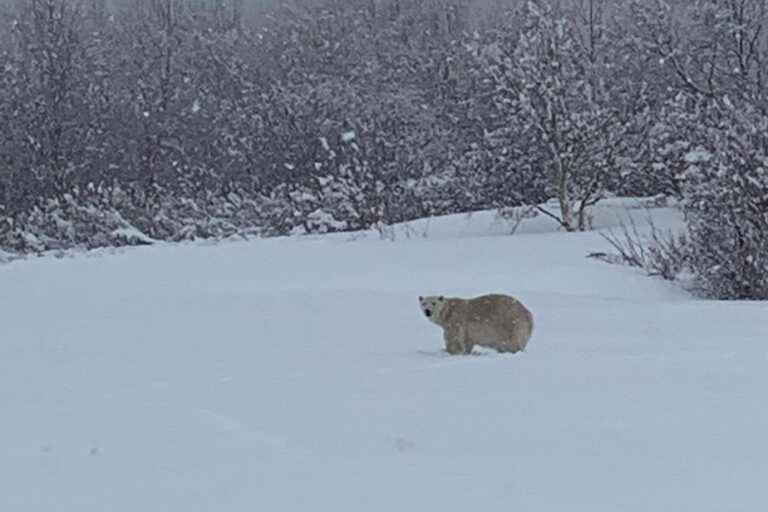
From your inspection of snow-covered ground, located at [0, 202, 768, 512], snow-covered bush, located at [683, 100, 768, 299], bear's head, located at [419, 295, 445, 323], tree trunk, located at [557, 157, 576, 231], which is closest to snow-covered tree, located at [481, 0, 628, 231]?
tree trunk, located at [557, 157, 576, 231]

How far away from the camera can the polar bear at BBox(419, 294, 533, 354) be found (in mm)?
5418

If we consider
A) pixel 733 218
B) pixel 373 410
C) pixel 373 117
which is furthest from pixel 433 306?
pixel 373 117

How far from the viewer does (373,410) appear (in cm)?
385

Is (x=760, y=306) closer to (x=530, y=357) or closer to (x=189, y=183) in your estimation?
(x=530, y=357)

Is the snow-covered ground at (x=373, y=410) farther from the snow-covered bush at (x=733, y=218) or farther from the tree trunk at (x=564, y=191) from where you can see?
the tree trunk at (x=564, y=191)

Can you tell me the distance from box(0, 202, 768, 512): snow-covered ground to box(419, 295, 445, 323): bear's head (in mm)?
190

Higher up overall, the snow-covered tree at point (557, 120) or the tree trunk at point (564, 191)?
the snow-covered tree at point (557, 120)

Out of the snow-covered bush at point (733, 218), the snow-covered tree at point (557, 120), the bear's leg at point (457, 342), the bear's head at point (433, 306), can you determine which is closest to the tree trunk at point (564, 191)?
the snow-covered tree at point (557, 120)

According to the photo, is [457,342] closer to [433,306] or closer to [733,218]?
[433,306]

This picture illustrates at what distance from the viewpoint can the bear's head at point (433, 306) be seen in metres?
5.60

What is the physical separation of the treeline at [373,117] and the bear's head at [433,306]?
212 inches

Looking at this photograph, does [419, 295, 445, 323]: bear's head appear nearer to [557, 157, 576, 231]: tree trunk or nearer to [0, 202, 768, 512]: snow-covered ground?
[0, 202, 768, 512]: snow-covered ground

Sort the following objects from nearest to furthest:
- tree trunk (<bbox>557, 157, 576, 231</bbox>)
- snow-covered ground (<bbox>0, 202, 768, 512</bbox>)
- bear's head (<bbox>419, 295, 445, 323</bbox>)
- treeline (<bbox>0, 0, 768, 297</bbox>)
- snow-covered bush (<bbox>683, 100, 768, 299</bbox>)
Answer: snow-covered ground (<bbox>0, 202, 768, 512</bbox>)
bear's head (<bbox>419, 295, 445, 323</bbox>)
snow-covered bush (<bbox>683, 100, 768, 299</bbox>)
tree trunk (<bbox>557, 157, 576, 231</bbox>)
treeline (<bbox>0, 0, 768, 297</bbox>)

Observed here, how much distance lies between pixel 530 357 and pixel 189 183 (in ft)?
78.3
